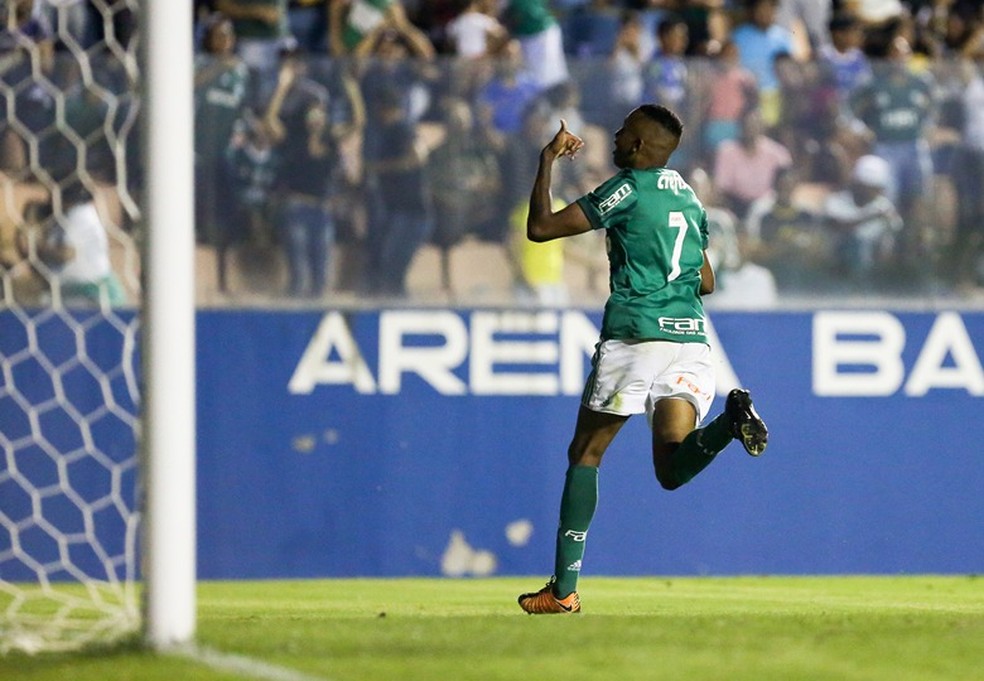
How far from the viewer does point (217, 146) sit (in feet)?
30.1

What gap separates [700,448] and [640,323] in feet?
1.77

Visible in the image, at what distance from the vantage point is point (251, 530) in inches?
356

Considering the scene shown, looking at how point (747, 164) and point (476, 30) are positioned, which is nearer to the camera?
point (747, 164)

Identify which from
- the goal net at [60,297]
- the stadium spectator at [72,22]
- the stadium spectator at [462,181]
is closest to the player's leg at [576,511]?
the goal net at [60,297]

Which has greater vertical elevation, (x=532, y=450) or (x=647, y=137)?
(x=647, y=137)

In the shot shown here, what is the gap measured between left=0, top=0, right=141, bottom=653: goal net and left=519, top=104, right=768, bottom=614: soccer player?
210 cm

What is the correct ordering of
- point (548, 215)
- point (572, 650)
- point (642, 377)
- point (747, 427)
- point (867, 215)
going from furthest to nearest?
point (867, 215), point (642, 377), point (548, 215), point (747, 427), point (572, 650)

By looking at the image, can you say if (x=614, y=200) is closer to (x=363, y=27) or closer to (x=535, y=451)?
(x=535, y=451)

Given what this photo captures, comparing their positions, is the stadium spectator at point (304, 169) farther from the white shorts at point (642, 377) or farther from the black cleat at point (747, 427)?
the black cleat at point (747, 427)

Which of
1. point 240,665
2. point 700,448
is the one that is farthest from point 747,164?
point 240,665

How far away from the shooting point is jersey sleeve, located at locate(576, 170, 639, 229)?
20.3 ft

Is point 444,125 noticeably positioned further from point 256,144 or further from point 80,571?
point 80,571

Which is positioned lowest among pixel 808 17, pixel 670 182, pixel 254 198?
pixel 254 198

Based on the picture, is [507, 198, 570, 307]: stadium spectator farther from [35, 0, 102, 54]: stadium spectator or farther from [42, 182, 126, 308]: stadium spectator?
[35, 0, 102, 54]: stadium spectator
